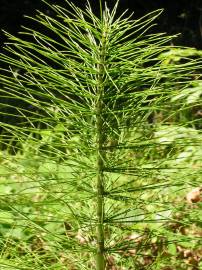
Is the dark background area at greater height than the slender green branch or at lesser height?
greater

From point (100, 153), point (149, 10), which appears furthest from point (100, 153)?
point (149, 10)

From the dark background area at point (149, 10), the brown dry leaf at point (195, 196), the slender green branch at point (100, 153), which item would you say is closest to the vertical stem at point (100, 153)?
the slender green branch at point (100, 153)

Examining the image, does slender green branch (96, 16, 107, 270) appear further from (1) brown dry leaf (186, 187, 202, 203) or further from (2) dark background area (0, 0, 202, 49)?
(2) dark background area (0, 0, 202, 49)

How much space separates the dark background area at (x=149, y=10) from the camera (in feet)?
24.8

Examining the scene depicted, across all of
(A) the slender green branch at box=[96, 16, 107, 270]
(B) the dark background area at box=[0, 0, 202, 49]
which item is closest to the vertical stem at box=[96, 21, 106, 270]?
(A) the slender green branch at box=[96, 16, 107, 270]

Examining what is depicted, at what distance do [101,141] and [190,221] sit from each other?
1.24 ft

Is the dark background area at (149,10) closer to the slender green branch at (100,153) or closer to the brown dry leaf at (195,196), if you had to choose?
the brown dry leaf at (195,196)

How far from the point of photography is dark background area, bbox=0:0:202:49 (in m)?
7.57

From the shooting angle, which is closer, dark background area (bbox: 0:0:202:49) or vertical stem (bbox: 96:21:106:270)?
vertical stem (bbox: 96:21:106:270)

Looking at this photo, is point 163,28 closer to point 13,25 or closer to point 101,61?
point 13,25

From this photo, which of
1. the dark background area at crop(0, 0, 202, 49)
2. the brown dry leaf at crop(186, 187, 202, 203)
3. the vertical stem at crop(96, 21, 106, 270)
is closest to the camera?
the vertical stem at crop(96, 21, 106, 270)

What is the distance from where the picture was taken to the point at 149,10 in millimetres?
7605

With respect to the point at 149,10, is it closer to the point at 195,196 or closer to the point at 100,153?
the point at 195,196

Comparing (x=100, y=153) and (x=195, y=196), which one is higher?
(x=100, y=153)
